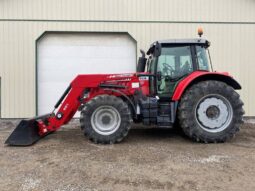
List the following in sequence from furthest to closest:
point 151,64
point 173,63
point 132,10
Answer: point 132,10, point 151,64, point 173,63

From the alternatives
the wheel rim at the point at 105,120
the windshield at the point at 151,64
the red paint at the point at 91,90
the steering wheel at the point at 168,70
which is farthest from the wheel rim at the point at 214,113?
the wheel rim at the point at 105,120

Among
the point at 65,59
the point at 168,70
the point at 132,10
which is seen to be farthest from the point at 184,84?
the point at 65,59

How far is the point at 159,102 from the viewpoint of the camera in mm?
7051

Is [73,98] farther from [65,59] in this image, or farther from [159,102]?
[65,59]

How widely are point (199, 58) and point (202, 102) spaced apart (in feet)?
3.50

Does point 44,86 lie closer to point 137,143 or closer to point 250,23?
point 137,143

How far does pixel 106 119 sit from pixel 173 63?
6.47ft

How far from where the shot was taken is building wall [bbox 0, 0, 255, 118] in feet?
34.8

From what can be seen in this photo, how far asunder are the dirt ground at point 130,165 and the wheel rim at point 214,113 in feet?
1.38

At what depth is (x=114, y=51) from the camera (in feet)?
36.4

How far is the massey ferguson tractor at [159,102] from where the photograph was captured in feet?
21.6

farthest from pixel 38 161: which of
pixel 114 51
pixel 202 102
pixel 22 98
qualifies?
pixel 114 51

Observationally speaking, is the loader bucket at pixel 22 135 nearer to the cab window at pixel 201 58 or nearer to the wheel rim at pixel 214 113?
the wheel rim at pixel 214 113

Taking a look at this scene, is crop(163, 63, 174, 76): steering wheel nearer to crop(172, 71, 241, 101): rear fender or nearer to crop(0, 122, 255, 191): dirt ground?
crop(172, 71, 241, 101): rear fender
